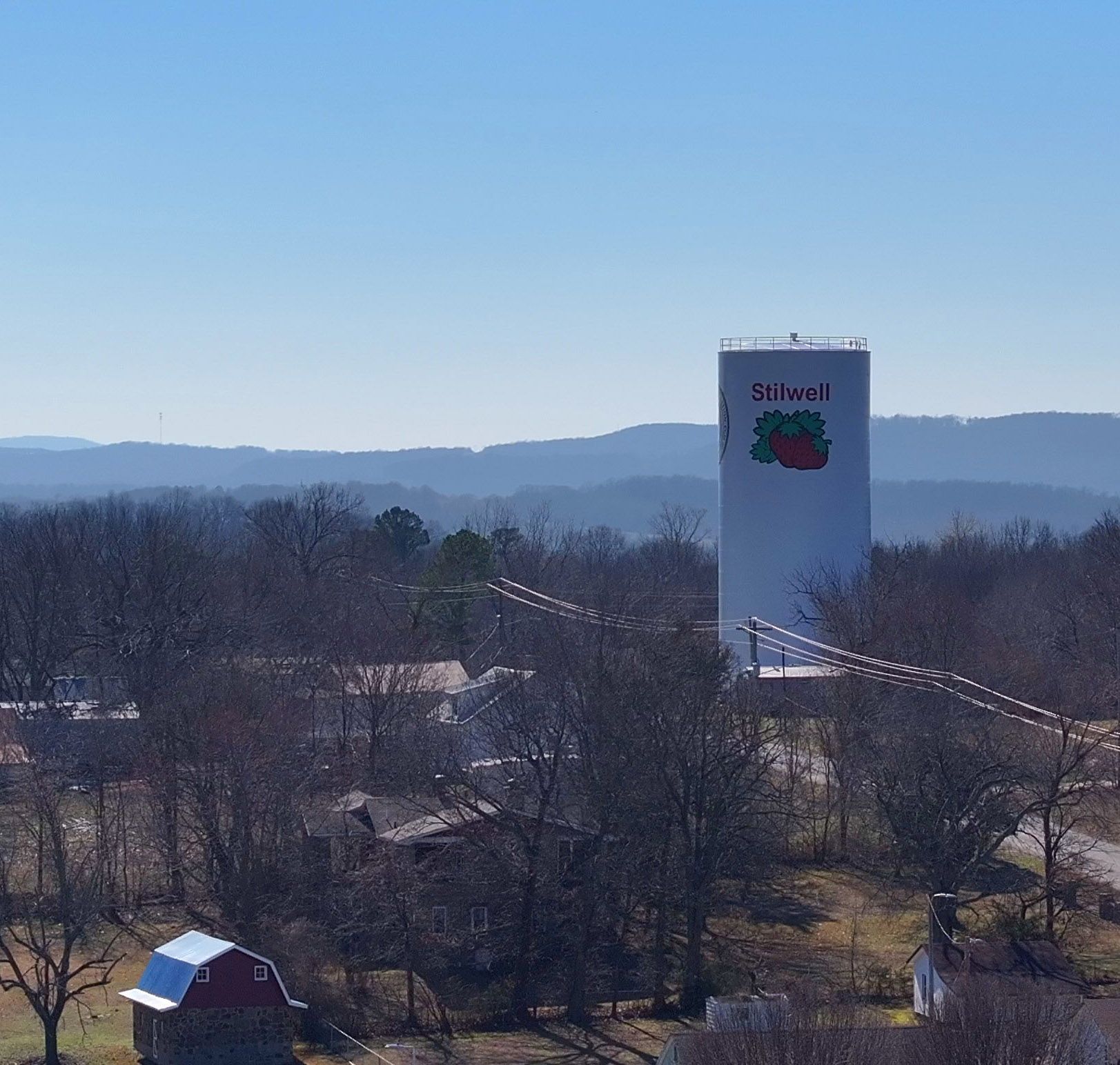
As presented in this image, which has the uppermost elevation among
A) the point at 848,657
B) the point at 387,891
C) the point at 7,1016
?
the point at 848,657

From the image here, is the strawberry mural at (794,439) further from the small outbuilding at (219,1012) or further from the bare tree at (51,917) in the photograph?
the small outbuilding at (219,1012)

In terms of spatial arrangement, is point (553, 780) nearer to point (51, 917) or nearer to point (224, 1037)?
point (224, 1037)

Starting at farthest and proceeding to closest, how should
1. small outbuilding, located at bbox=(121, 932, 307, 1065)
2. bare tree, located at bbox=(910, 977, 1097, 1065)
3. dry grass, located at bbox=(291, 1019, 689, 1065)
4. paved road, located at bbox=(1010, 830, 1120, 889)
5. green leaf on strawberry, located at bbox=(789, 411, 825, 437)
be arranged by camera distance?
green leaf on strawberry, located at bbox=(789, 411, 825, 437) < paved road, located at bbox=(1010, 830, 1120, 889) < dry grass, located at bbox=(291, 1019, 689, 1065) < small outbuilding, located at bbox=(121, 932, 307, 1065) < bare tree, located at bbox=(910, 977, 1097, 1065)

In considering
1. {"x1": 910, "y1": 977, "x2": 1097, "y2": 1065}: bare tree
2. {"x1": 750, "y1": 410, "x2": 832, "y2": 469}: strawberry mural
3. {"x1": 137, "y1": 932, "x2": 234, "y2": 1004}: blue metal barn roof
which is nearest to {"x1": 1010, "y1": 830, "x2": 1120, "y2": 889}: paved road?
{"x1": 910, "y1": 977, "x2": 1097, "y2": 1065}: bare tree

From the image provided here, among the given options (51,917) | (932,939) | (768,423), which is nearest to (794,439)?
(768,423)

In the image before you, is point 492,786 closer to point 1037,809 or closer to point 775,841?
point 775,841

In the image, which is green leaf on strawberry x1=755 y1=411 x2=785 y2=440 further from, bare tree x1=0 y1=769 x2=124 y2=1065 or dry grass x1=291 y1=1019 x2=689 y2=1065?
dry grass x1=291 y1=1019 x2=689 y2=1065

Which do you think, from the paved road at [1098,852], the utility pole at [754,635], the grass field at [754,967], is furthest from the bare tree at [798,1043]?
the utility pole at [754,635]

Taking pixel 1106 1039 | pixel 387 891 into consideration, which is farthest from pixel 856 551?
pixel 1106 1039
